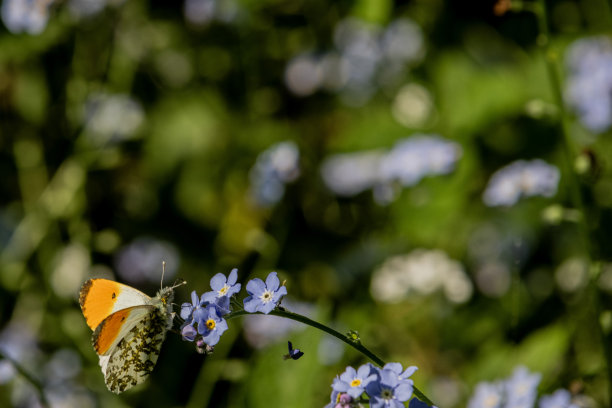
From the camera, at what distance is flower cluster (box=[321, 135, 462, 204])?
12.7 feet

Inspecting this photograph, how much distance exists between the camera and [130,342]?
2.33 meters

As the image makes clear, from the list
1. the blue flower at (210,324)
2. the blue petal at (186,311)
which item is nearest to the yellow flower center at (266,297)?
the blue flower at (210,324)

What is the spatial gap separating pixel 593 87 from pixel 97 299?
9.77ft

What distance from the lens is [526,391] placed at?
2336 mm

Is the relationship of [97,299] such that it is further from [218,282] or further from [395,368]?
[395,368]

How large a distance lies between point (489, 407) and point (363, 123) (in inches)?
102

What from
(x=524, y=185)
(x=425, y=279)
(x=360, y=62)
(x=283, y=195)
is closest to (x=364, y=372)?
(x=524, y=185)

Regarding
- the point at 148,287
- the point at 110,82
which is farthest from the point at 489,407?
the point at 110,82

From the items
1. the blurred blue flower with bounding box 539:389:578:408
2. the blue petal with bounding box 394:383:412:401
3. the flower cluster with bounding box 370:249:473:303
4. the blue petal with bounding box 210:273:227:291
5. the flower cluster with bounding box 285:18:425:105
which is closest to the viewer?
the blue petal with bounding box 394:383:412:401

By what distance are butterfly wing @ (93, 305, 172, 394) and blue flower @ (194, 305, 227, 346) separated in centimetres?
51

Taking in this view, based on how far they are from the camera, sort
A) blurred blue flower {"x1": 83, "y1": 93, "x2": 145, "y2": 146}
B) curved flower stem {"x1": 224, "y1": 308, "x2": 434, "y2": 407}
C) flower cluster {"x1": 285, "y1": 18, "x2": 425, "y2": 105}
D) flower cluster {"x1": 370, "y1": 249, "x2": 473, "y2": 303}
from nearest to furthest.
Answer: curved flower stem {"x1": 224, "y1": 308, "x2": 434, "y2": 407}, flower cluster {"x1": 370, "y1": 249, "x2": 473, "y2": 303}, blurred blue flower {"x1": 83, "y1": 93, "x2": 145, "y2": 146}, flower cluster {"x1": 285, "y1": 18, "x2": 425, "y2": 105}

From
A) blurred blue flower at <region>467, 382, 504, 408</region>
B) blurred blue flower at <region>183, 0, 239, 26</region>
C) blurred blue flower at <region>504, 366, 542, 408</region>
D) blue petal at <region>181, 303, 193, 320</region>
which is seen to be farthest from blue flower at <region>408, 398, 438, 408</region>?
blurred blue flower at <region>183, 0, 239, 26</region>

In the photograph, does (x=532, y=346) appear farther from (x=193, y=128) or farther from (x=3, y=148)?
(x=3, y=148)

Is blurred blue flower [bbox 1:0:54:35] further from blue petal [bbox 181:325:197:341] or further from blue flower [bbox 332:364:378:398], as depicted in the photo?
blue flower [bbox 332:364:378:398]
